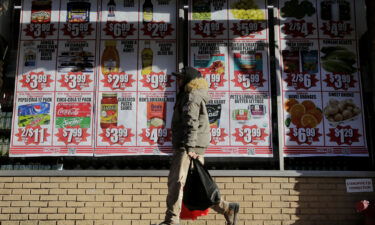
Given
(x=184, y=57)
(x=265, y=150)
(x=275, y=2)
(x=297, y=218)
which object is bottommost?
(x=297, y=218)

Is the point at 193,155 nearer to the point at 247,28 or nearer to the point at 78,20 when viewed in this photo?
the point at 247,28

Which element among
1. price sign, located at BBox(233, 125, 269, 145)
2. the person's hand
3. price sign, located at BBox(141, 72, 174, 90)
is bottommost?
the person's hand

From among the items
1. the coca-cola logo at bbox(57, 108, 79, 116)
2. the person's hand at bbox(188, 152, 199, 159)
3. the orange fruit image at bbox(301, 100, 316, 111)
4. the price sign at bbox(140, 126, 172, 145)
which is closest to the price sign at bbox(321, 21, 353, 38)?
the orange fruit image at bbox(301, 100, 316, 111)

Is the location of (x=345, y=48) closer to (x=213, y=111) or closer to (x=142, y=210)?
(x=213, y=111)

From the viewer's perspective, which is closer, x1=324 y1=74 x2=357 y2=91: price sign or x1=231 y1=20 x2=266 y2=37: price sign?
x1=324 y1=74 x2=357 y2=91: price sign

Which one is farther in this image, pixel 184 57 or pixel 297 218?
pixel 184 57

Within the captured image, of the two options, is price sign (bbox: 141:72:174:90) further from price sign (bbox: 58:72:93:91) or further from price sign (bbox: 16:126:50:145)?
price sign (bbox: 16:126:50:145)

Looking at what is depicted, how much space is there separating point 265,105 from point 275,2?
5.74 ft

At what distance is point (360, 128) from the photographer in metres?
7.23

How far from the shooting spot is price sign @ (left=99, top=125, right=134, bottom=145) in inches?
283

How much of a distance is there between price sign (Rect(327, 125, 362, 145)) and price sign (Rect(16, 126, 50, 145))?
14.6 feet

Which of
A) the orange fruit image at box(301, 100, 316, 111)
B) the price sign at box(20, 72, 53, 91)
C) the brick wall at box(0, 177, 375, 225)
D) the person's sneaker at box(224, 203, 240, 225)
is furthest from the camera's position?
the price sign at box(20, 72, 53, 91)

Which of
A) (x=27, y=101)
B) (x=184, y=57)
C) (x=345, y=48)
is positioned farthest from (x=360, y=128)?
(x=27, y=101)

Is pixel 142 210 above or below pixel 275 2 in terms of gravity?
below
